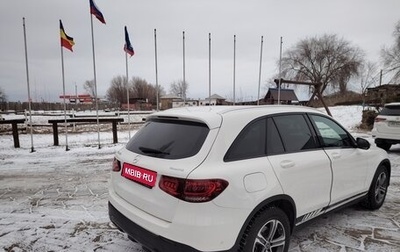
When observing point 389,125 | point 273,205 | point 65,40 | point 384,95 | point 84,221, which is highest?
point 65,40

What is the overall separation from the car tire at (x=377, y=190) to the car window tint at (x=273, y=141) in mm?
2262

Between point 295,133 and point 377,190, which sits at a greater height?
point 295,133

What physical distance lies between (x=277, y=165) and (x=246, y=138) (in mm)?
416

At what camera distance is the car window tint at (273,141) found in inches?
110

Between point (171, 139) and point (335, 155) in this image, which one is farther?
point (335, 155)

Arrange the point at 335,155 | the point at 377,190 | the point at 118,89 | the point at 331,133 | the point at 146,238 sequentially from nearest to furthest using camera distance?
the point at 146,238
the point at 335,155
the point at 331,133
the point at 377,190
the point at 118,89

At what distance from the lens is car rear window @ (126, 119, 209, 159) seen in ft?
8.21

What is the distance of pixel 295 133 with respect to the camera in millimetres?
3146

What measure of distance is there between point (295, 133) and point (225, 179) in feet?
4.24

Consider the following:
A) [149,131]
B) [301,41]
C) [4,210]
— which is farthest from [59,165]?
[301,41]

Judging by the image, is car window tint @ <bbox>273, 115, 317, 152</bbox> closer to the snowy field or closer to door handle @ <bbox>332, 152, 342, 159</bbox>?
door handle @ <bbox>332, 152, 342, 159</bbox>

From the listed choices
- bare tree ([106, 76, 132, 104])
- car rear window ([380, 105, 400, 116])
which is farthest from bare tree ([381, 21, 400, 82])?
bare tree ([106, 76, 132, 104])

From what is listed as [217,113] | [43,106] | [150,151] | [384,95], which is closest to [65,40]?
[150,151]

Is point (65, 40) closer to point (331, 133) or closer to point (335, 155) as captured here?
point (331, 133)
